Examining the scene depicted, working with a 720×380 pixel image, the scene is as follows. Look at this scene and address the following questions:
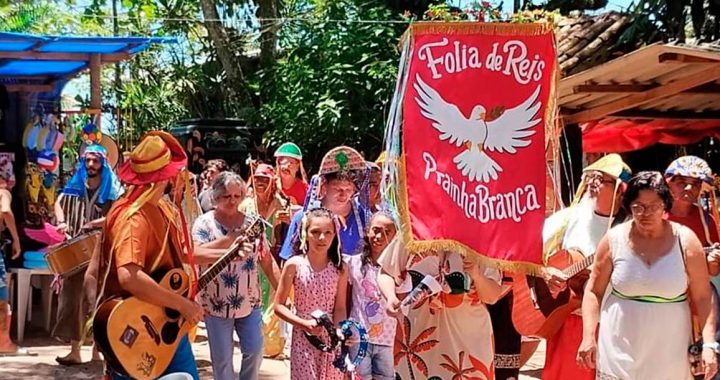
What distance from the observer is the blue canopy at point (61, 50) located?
9195 mm

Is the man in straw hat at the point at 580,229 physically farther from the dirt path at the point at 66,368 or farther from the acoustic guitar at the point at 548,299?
the dirt path at the point at 66,368

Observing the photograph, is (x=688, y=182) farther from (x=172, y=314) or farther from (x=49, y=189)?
(x=49, y=189)

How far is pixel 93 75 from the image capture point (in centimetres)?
1013

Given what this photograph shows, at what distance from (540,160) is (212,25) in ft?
59.5

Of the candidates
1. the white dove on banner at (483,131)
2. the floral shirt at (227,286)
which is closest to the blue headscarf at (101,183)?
the floral shirt at (227,286)

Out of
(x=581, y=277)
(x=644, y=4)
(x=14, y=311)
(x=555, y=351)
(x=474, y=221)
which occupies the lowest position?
(x=14, y=311)

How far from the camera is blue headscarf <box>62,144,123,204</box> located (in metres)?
8.33

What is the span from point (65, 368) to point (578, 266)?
179 inches

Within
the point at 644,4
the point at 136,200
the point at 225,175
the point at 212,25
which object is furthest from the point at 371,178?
the point at 212,25

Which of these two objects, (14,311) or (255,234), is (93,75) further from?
(255,234)

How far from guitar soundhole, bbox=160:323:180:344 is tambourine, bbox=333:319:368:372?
38.3 inches

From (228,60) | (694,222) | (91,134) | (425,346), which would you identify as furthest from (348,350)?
(228,60)

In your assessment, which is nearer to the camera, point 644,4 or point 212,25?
point 644,4

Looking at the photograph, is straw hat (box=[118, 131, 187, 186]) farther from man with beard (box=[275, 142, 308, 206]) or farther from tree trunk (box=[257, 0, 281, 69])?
tree trunk (box=[257, 0, 281, 69])
